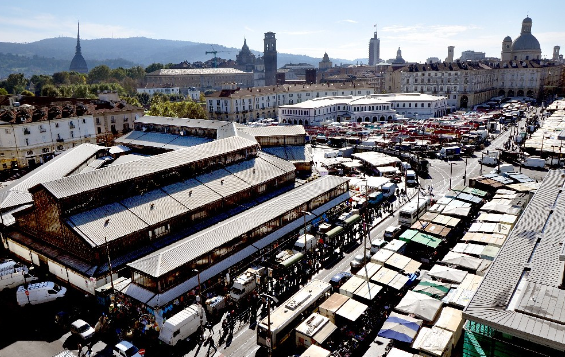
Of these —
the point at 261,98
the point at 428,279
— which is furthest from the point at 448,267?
the point at 261,98

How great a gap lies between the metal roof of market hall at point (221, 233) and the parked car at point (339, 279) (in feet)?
27.7

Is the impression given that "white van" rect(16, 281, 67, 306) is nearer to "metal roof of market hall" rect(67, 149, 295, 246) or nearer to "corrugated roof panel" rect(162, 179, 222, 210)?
"metal roof of market hall" rect(67, 149, 295, 246)

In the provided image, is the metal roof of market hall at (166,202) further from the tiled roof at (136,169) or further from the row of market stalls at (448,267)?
the row of market stalls at (448,267)

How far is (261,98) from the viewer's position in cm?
13438

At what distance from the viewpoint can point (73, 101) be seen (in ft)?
319

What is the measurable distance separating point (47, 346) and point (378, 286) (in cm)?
2346

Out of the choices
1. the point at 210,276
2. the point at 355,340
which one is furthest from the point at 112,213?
the point at 355,340

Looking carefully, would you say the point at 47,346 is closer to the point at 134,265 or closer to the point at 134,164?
the point at 134,265

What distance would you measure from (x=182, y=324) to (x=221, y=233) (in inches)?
361

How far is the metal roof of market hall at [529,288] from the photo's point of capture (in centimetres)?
1967

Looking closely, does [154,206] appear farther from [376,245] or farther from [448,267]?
[448,267]

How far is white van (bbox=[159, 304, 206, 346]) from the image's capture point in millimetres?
27127

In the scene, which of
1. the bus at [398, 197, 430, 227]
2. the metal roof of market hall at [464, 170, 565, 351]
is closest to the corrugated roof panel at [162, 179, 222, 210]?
the bus at [398, 197, 430, 227]

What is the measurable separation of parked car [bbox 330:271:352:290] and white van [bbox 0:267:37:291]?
25694 millimetres
